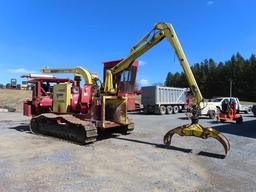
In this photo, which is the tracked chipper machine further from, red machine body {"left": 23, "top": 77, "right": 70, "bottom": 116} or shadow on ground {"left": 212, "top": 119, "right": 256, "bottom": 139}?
shadow on ground {"left": 212, "top": 119, "right": 256, "bottom": 139}

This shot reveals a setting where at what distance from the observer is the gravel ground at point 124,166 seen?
22.8 feet

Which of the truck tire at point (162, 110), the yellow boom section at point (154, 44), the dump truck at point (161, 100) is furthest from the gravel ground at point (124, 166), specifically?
the dump truck at point (161, 100)

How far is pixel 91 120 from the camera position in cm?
1305

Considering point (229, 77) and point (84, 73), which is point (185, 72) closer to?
point (84, 73)

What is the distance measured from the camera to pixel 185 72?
1183 cm

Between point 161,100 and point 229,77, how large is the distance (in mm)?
60140

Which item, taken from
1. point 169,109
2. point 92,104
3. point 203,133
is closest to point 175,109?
point 169,109

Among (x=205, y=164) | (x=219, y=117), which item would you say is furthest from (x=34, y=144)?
(x=219, y=117)

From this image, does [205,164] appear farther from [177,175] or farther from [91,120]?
[91,120]

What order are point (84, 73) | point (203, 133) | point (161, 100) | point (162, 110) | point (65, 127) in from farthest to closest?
point (161, 100), point (162, 110), point (84, 73), point (65, 127), point (203, 133)

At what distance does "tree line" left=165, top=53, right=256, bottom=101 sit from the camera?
80938mm

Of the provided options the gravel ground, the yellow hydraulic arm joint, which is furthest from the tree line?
the gravel ground

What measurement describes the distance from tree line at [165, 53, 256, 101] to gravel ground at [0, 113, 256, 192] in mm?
64745

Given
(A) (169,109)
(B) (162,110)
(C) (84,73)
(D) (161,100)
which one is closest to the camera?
(C) (84,73)
